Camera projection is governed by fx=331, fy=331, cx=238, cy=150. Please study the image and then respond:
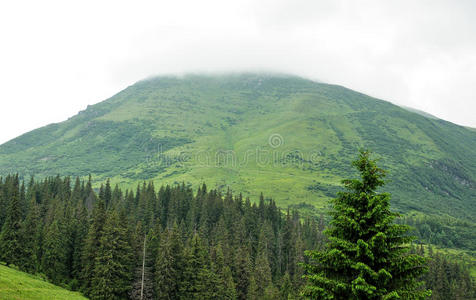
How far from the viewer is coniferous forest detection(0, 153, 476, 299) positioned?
19406mm

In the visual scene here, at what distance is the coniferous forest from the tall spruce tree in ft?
0.20

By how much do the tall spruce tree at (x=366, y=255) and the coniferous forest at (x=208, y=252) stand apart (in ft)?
0.20

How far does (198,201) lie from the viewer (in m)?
144

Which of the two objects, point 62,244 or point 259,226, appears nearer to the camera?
point 62,244

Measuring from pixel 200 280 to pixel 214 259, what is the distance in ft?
43.6

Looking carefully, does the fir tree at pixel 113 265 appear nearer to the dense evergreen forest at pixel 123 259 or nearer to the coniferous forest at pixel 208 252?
the dense evergreen forest at pixel 123 259

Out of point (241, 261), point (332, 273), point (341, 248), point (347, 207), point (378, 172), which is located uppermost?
point (378, 172)

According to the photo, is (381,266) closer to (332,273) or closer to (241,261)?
(332,273)

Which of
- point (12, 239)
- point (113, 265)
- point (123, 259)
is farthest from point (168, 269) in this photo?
point (12, 239)

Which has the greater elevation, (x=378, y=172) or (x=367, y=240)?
(x=378, y=172)

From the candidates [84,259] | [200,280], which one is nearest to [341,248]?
[200,280]

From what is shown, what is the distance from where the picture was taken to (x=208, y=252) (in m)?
94.3

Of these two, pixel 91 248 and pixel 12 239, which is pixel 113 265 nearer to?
pixel 91 248

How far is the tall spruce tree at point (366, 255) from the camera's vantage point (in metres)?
18.7
